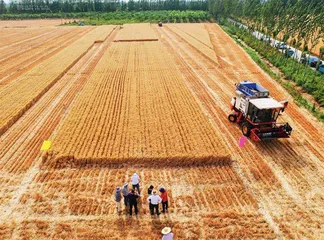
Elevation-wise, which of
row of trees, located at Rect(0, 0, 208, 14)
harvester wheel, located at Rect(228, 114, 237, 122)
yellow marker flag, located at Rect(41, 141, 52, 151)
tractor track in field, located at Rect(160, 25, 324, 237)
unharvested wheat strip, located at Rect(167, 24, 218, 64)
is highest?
row of trees, located at Rect(0, 0, 208, 14)

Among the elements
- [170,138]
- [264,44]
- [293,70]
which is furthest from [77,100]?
[264,44]

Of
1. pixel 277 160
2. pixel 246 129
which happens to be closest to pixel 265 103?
pixel 246 129

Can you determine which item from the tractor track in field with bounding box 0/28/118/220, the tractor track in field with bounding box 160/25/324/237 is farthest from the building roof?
the tractor track in field with bounding box 0/28/118/220

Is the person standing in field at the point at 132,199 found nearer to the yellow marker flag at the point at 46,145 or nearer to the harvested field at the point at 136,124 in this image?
the harvested field at the point at 136,124

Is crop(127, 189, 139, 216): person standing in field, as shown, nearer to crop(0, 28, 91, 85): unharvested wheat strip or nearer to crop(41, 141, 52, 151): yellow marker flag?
crop(41, 141, 52, 151): yellow marker flag

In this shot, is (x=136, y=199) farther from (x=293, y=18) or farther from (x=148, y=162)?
(x=293, y=18)
